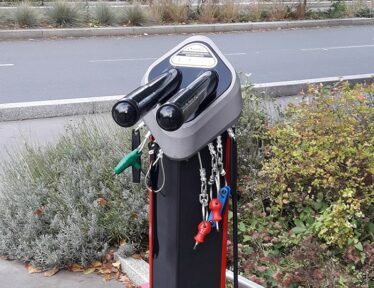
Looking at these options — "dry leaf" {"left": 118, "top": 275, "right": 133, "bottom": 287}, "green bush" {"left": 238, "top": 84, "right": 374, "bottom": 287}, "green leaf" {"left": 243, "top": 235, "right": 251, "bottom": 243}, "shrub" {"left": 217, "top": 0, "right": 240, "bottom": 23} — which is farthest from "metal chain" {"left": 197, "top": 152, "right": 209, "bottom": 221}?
"shrub" {"left": 217, "top": 0, "right": 240, "bottom": 23}

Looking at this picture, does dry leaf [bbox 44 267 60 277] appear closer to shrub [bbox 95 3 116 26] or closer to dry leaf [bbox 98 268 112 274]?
dry leaf [bbox 98 268 112 274]

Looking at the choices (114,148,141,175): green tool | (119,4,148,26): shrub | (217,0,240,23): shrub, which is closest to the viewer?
(114,148,141,175): green tool

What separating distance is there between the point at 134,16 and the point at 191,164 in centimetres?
1563

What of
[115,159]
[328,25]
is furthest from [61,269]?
[328,25]

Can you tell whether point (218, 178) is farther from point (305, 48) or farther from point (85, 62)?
point (305, 48)

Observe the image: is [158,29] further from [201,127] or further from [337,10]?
[201,127]

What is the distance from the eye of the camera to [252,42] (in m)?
16.6

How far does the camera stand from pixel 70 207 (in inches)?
155

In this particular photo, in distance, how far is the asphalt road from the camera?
10.0m

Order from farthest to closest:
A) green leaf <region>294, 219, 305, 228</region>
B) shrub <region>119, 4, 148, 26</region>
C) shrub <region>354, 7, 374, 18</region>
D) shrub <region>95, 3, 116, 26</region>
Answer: shrub <region>354, 7, 374, 18</region> < shrub <region>119, 4, 148, 26</region> < shrub <region>95, 3, 116, 26</region> < green leaf <region>294, 219, 305, 228</region>

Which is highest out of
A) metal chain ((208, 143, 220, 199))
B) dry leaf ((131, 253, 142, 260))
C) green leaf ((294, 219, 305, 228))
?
metal chain ((208, 143, 220, 199))

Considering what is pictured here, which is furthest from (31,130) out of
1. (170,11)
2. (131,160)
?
(170,11)

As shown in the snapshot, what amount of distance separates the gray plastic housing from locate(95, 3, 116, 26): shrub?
15296 mm

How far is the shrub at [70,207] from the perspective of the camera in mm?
3826
